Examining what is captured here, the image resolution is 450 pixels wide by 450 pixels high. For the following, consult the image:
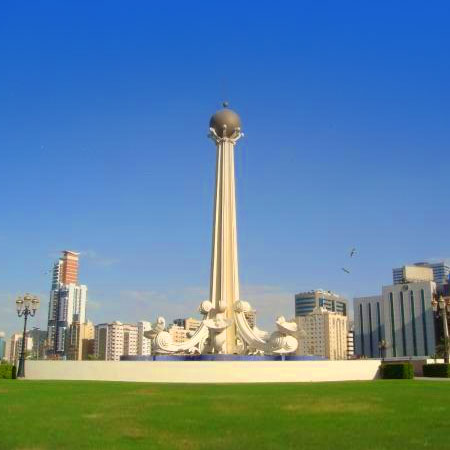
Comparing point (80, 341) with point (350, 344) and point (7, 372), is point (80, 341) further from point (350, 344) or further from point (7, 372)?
point (7, 372)

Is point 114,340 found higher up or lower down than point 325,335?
lower down

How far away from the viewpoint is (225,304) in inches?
1107

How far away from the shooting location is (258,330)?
92.2ft

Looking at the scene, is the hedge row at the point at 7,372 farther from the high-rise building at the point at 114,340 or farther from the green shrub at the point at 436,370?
the high-rise building at the point at 114,340

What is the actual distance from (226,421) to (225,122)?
23.8 meters

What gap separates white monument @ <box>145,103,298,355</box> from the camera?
26594mm

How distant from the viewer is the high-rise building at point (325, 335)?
9169cm

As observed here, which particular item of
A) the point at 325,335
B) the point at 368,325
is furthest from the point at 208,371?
the point at 368,325

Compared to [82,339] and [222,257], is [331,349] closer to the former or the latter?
[82,339]

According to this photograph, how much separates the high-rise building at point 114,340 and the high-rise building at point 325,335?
31.2m

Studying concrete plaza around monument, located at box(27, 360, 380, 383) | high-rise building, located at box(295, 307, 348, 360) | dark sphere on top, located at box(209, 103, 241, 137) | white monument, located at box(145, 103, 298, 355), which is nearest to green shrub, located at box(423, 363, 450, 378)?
concrete plaza around monument, located at box(27, 360, 380, 383)

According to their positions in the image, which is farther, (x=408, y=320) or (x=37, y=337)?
(x=37, y=337)

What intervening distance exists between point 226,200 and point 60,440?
75.5 ft

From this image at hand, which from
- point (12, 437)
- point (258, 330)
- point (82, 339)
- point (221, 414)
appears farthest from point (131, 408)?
point (82, 339)
